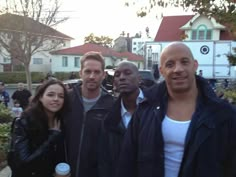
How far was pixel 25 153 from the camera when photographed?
10.8 feet

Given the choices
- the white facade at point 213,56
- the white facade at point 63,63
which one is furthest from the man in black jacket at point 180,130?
the white facade at point 63,63

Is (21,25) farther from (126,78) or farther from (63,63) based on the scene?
(63,63)

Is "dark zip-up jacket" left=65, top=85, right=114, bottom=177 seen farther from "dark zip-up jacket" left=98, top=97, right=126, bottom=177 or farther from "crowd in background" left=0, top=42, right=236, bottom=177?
"dark zip-up jacket" left=98, top=97, right=126, bottom=177

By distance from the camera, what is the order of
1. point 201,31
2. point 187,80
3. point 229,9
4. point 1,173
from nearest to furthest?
point 187,80 < point 1,173 < point 229,9 < point 201,31

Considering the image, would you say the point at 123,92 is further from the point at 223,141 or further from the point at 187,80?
the point at 223,141

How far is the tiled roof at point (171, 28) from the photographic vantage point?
151 ft

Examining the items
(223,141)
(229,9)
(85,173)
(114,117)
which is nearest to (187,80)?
(223,141)

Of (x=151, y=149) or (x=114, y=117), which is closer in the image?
(x=151, y=149)

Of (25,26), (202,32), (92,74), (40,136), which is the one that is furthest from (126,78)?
(202,32)

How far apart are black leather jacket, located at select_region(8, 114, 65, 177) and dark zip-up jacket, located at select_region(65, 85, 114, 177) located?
138 millimetres

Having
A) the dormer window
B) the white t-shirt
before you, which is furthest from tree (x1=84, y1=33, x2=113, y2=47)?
the white t-shirt

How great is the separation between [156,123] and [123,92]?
1078 mm

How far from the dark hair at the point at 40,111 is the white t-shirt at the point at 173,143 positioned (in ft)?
4.35

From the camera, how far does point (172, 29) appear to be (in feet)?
155
